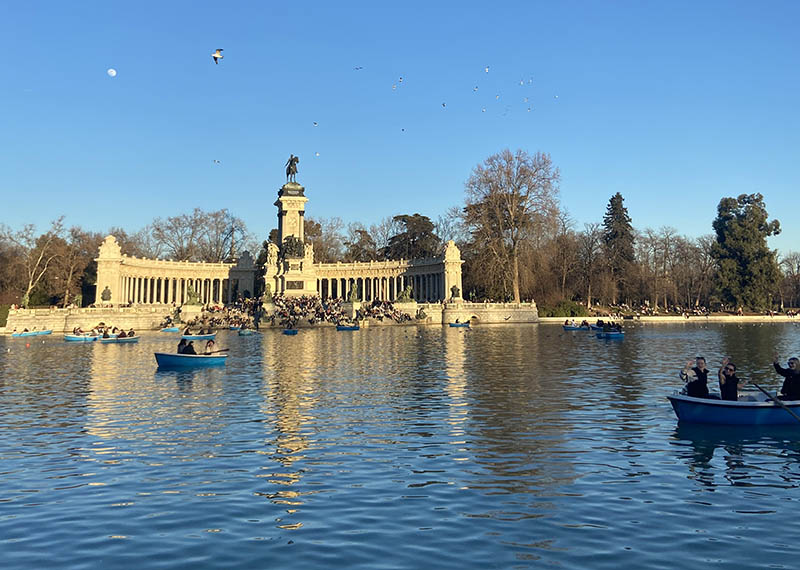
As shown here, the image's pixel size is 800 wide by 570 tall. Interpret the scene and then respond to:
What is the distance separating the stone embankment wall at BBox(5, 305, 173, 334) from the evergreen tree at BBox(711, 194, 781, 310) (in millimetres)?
73645

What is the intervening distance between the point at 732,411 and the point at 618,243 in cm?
8832

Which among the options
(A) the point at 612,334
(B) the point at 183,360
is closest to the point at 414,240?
(A) the point at 612,334

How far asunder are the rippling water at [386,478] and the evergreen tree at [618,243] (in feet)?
251

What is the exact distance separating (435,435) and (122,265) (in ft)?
264

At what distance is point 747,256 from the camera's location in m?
90.9

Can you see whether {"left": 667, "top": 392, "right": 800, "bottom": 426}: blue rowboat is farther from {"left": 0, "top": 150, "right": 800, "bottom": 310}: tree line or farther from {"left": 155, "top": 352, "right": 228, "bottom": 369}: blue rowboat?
{"left": 0, "top": 150, "right": 800, "bottom": 310}: tree line

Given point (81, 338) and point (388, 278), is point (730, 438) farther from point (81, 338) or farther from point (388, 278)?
point (388, 278)

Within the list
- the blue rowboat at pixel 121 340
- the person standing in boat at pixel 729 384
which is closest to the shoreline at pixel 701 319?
the blue rowboat at pixel 121 340

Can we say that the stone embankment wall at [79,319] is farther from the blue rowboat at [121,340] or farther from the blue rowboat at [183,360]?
the blue rowboat at [183,360]

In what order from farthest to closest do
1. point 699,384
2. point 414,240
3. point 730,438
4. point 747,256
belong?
point 414,240 → point 747,256 → point 699,384 → point 730,438

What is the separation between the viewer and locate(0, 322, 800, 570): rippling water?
876cm

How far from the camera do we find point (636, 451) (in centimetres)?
1412

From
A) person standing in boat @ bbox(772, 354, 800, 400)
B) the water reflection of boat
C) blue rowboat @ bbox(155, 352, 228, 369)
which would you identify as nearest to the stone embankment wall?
blue rowboat @ bbox(155, 352, 228, 369)

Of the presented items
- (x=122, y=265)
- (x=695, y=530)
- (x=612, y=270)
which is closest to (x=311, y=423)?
(x=695, y=530)
